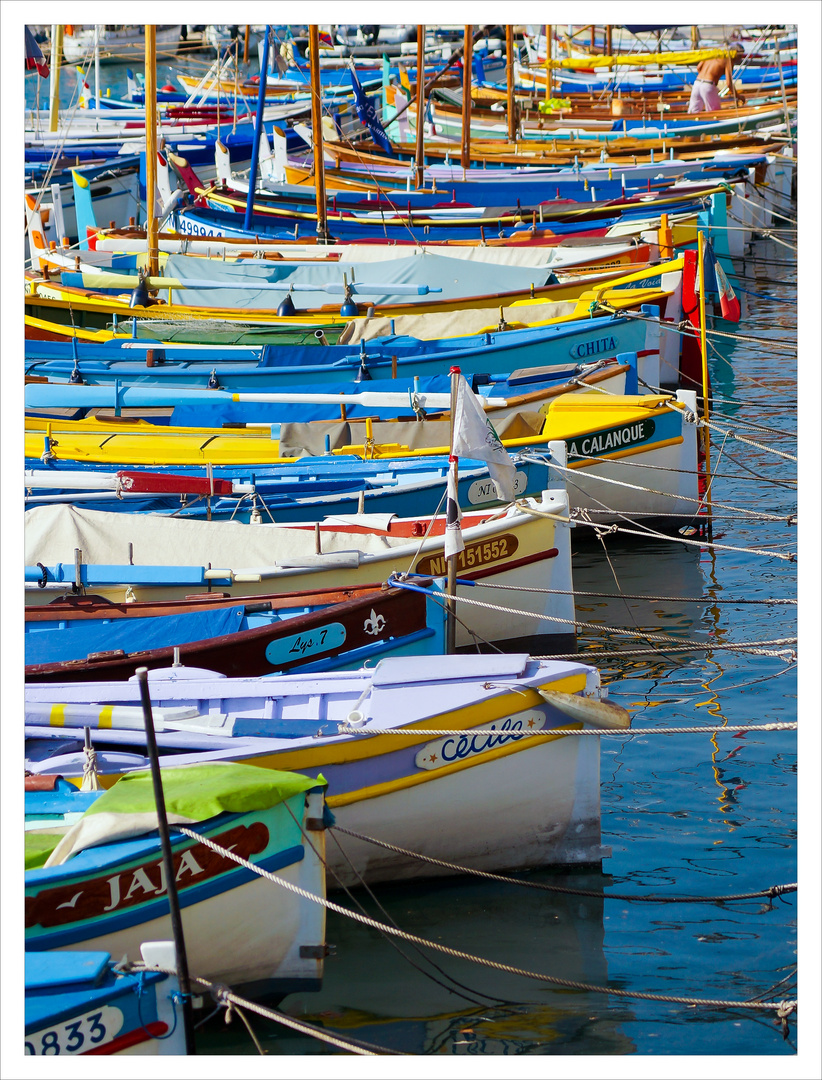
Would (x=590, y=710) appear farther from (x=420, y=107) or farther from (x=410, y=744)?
(x=420, y=107)

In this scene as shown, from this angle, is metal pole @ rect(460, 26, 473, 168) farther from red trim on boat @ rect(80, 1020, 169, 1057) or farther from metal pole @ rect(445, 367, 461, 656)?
red trim on boat @ rect(80, 1020, 169, 1057)

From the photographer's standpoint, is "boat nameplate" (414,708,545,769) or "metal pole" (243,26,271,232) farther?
"metal pole" (243,26,271,232)

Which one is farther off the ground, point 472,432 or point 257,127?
point 257,127

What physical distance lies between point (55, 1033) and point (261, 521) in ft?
22.0

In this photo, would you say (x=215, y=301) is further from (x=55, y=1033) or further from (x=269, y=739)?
(x=55, y=1033)

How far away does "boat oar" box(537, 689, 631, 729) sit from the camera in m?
7.14

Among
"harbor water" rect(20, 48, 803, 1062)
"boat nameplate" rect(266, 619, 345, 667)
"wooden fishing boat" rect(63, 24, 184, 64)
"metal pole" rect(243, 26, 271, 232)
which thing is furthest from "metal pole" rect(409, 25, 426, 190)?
"wooden fishing boat" rect(63, 24, 184, 64)

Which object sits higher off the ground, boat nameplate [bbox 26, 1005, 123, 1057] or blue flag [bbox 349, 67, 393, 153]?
blue flag [bbox 349, 67, 393, 153]

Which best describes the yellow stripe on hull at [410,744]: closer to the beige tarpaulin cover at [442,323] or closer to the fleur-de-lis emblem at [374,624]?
the fleur-de-lis emblem at [374,624]

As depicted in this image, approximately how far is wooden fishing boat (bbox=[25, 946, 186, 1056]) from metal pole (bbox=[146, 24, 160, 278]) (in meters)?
11.4

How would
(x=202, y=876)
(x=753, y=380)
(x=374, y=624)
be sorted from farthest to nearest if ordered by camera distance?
(x=753, y=380), (x=374, y=624), (x=202, y=876)

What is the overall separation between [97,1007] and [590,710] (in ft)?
10.7

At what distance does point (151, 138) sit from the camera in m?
16.0

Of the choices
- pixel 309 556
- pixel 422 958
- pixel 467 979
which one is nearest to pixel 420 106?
pixel 309 556
